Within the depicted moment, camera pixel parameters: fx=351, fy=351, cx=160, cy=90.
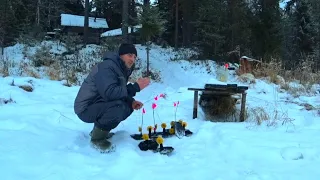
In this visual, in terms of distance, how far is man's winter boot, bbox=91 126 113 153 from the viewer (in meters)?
3.52

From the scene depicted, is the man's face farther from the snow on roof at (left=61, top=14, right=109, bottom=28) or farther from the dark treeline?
the snow on roof at (left=61, top=14, right=109, bottom=28)

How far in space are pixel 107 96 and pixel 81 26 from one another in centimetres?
2944

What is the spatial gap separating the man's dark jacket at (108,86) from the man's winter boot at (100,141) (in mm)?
284

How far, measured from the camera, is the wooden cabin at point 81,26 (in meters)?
30.5

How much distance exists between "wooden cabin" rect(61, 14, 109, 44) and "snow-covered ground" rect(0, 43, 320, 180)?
86.1ft

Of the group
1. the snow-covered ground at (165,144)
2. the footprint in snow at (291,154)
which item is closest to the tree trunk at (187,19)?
the snow-covered ground at (165,144)

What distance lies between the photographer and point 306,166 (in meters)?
3.03

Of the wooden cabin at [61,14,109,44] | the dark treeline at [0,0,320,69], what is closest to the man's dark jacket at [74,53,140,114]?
the dark treeline at [0,0,320,69]

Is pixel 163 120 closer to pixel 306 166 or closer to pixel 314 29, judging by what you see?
pixel 306 166

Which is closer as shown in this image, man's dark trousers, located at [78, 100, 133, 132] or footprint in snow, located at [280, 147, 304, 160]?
footprint in snow, located at [280, 147, 304, 160]

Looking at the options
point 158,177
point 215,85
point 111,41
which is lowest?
point 158,177

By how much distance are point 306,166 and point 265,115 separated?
5.64ft

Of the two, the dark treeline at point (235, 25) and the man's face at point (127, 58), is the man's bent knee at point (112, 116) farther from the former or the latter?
the dark treeline at point (235, 25)

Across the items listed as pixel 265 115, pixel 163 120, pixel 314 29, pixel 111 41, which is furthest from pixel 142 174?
pixel 314 29
